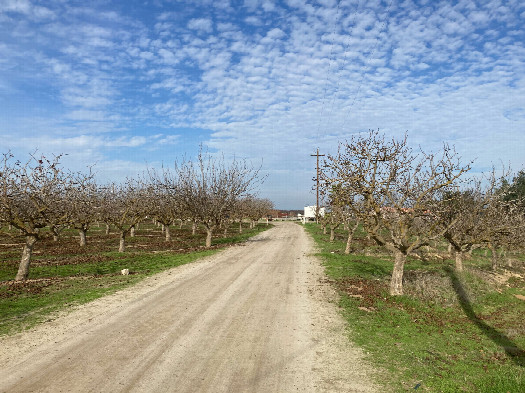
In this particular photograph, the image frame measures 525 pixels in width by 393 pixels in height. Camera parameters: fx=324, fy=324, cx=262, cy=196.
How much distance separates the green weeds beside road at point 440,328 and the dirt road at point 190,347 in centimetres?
103

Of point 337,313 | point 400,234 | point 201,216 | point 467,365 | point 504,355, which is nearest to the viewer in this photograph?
point 467,365

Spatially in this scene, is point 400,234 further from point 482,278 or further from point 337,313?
point 482,278

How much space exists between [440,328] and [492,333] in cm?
229

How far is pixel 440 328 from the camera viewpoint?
11.4 metres

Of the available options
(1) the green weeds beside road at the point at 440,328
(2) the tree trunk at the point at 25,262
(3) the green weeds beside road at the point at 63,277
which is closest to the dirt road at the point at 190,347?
(1) the green weeds beside road at the point at 440,328

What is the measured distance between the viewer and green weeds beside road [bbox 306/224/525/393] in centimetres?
768

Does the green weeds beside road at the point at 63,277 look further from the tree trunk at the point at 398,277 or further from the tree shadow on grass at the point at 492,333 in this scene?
the tree shadow on grass at the point at 492,333

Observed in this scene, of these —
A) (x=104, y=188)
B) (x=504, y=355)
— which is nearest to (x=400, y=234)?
(x=504, y=355)

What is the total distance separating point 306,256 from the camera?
2697cm

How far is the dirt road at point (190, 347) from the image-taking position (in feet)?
23.0

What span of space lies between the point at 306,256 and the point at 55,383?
2173 cm

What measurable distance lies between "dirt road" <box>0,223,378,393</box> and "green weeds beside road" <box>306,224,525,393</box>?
40.4 inches

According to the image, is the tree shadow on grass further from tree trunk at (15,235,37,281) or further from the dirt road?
tree trunk at (15,235,37,281)

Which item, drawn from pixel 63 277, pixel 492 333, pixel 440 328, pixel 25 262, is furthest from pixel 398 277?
pixel 25 262
